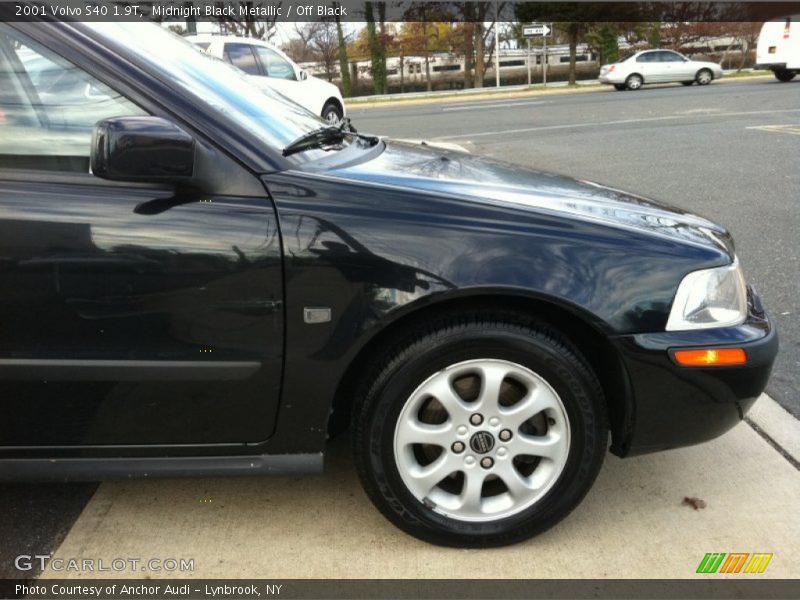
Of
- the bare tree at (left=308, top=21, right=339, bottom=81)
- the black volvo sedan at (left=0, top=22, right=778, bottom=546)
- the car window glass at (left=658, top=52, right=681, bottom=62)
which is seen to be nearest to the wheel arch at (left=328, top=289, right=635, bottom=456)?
the black volvo sedan at (left=0, top=22, right=778, bottom=546)

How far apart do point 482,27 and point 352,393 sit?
4467 centimetres

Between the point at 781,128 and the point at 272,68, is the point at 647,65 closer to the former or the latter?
the point at 781,128

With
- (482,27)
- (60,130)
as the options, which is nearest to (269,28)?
(482,27)

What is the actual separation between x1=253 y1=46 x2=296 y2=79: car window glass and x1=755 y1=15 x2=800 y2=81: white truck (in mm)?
15434

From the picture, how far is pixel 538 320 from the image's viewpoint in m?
2.18

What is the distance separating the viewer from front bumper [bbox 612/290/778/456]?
84.4 inches

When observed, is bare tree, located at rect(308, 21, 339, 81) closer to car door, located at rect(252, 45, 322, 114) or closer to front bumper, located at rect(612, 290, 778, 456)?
car door, located at rect(252, 45, 322, 114)

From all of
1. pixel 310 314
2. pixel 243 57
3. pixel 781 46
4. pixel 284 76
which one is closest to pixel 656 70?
pixel 781 46

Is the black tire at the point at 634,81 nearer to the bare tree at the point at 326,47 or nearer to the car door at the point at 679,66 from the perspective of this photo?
the car door at the point at 679,66

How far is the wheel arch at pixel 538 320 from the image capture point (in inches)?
83.4

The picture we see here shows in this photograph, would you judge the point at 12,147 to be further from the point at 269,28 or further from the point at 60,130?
the point at 269,28

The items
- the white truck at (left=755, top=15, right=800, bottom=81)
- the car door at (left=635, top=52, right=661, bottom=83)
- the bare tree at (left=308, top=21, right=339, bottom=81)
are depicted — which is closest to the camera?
the white truck at (left=755, top=15, right=800, bottom=81)

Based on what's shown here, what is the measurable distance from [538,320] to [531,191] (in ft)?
1.62

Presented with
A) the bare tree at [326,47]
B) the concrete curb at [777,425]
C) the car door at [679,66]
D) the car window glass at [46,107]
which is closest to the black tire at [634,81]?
the car door at [679,66]
